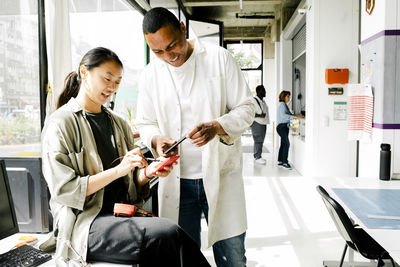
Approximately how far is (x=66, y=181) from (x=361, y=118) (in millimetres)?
2214

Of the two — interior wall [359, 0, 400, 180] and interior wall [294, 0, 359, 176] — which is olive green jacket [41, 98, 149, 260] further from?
interior wall [294, 0, 359, 176]

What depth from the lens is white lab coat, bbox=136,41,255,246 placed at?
164 centimetres

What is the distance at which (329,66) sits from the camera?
17.2 feet

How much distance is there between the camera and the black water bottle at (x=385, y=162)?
87.9 inches

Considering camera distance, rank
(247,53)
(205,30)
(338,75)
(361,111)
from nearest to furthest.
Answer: (361,111) < (338,75) < (205,30) < (247,53)

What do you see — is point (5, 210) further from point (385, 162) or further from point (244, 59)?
point (244, 59)

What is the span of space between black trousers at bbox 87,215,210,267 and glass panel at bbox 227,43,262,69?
13176 millimetres

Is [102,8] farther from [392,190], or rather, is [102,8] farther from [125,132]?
[392,190]

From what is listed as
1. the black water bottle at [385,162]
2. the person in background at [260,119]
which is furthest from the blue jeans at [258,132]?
the black water bottle at [385,162]

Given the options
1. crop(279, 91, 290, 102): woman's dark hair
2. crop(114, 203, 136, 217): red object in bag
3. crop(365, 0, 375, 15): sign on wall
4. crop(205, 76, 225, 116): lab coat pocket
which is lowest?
crop(114, 203, 136, 217): red object in bag

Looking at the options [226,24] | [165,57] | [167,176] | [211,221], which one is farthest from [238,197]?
[226,24]

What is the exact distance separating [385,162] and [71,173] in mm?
1923

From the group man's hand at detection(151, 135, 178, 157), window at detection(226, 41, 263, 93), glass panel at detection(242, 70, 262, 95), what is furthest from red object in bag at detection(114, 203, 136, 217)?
glass panel at detection(242, 70, 262, 95)

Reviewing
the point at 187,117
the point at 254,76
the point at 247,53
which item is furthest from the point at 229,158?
the point at 247,53
